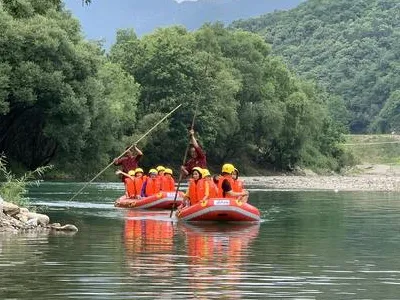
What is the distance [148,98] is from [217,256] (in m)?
63.9

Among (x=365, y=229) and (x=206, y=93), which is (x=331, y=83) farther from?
(x=365, y=229)

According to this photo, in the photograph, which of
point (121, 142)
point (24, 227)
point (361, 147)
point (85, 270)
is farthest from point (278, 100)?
point (85, 270)

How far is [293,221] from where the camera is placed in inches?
1147

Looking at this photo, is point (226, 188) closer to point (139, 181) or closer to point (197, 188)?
point (197, 188)

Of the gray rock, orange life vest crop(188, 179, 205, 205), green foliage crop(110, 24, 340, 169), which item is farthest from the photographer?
green foliage crop(110, 24, 340, 169)

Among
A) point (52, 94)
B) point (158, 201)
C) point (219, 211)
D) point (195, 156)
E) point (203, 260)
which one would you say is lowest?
point (203, 260)

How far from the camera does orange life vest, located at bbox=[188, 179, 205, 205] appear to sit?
89.9 feet

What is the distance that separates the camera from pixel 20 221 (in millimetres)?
22875

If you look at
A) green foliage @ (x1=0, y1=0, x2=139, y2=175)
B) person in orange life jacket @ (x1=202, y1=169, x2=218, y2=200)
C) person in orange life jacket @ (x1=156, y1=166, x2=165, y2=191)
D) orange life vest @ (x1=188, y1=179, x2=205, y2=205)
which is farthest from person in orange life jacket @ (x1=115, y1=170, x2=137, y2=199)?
green foliage @ (x1=0, y1=0, x2=139, y2=175)

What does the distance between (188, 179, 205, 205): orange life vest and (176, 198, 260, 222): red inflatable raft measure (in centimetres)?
35

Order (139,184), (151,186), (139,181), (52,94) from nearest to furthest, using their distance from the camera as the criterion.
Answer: (151,186) → (139,184) → (139,181) → (52,94)

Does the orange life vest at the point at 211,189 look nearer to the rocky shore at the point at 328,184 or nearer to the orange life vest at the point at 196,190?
the orange life vest at the point at 196,190

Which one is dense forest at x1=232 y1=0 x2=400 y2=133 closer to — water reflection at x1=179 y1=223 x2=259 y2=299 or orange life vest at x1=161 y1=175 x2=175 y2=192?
orange life vest at x1=161 y1=175 x2=175 y2=192

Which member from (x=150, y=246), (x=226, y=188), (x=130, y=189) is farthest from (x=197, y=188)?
(x=130, y=189)
